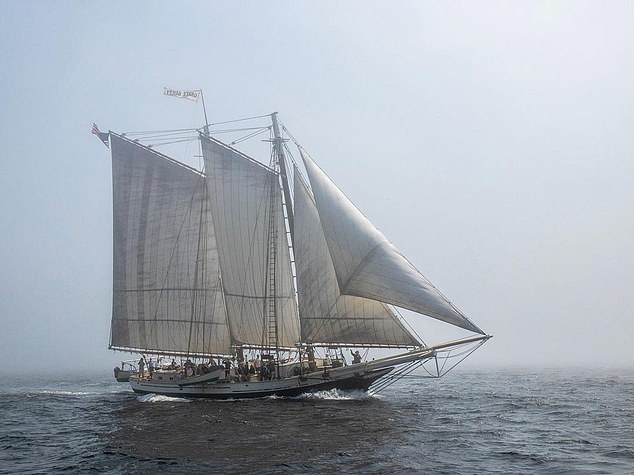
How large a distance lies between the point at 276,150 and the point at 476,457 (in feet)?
115

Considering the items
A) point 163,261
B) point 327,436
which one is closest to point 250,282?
point 163,261

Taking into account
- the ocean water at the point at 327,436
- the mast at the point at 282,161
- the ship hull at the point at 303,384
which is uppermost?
the mast at the point at 282,161

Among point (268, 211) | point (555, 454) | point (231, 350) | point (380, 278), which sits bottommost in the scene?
point (555, 454)

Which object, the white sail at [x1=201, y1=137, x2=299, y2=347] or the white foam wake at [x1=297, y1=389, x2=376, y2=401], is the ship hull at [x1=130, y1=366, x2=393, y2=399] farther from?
the white sail at [x1=201, y1=137, x2=299, y2=347]

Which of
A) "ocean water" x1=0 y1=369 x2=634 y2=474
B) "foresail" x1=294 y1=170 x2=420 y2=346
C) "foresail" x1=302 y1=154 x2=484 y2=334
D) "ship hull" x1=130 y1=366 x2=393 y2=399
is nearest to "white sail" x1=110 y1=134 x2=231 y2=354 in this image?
"ship hull" x1=130 y1=366 x2=393 y2=399

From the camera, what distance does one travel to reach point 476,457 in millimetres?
26156

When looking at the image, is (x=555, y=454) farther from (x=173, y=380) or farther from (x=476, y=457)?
(x=173, y=380)

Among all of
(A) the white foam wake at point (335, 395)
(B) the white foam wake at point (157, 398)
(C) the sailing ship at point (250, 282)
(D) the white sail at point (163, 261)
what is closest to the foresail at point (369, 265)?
(C) the sailing ship at point (250, 282)

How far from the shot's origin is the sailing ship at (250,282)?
1746 inches

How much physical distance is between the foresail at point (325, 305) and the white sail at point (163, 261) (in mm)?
11765

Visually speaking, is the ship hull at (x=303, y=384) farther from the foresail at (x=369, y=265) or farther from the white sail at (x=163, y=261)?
the foresail at (x=369, y=265)

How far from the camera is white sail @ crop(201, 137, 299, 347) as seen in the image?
5359cm

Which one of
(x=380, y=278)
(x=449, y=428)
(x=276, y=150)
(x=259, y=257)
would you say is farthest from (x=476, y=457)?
(x=276, y=150)

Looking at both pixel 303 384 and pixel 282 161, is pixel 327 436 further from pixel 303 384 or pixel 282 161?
pixel 282 161
